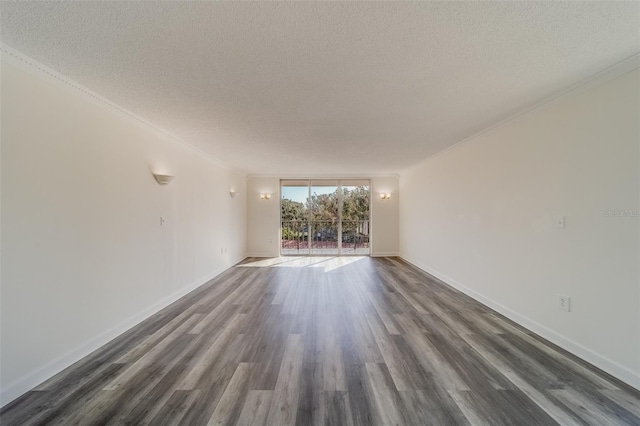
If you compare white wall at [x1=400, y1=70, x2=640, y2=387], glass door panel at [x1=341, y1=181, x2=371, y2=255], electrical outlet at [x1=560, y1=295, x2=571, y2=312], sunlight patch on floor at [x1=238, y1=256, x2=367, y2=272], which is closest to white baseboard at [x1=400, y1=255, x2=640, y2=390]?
white wall at [x1=400, y1=70, x2=640, y2=387]

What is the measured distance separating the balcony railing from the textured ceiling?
439 cm

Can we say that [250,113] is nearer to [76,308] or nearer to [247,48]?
[247,48]

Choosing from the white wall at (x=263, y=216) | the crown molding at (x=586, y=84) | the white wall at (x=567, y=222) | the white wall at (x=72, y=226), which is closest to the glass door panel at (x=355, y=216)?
the white wall at (x=263, y=216)

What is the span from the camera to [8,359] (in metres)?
1.54

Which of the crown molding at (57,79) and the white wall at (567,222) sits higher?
the crown molding at (57,79)

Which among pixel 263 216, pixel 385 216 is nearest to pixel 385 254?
pixel 385 216

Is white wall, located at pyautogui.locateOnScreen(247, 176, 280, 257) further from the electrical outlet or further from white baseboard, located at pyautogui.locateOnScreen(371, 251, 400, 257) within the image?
the electrical outlet

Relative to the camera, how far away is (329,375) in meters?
1.80

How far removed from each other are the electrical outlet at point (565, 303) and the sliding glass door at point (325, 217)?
185 inches

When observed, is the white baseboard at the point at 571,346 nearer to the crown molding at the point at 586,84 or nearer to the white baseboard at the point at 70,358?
the crown molding at the point at 586,84

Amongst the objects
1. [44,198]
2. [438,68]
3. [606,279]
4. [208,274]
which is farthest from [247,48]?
[208,274]

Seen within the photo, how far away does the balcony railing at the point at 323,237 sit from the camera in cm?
683

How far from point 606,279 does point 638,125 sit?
1.19 meters

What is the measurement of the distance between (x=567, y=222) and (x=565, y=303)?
29.8 inches
